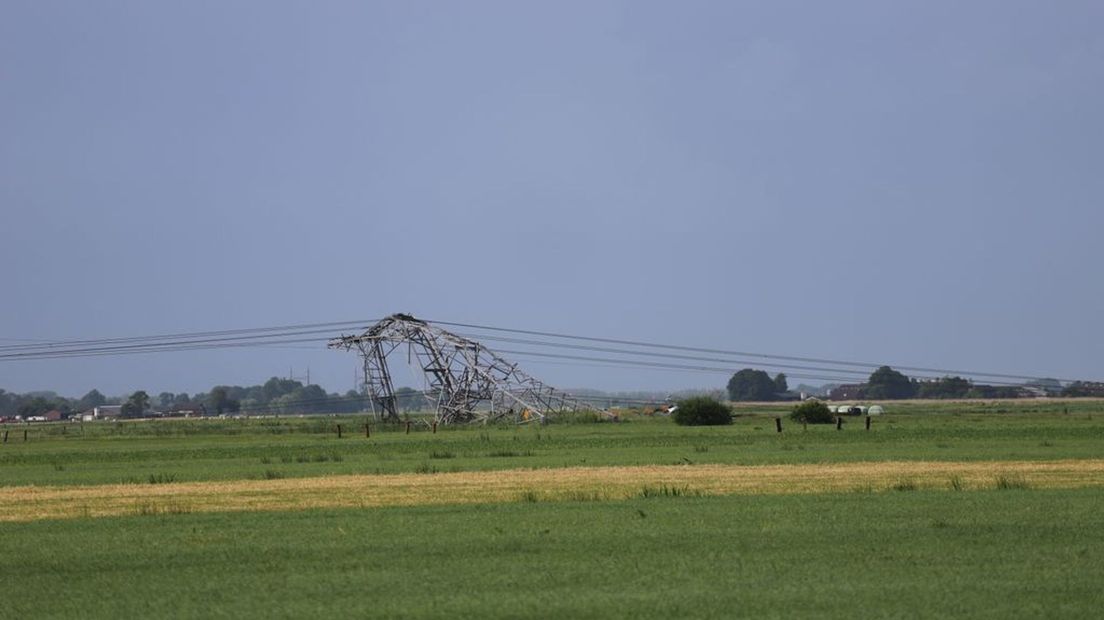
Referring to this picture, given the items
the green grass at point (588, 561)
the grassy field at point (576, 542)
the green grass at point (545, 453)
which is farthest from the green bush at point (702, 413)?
the green grass at point (588, 561)

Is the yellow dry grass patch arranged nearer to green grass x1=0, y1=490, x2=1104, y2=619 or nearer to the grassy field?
the grassy field

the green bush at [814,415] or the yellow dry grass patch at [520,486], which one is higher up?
the green bush at [814,415]

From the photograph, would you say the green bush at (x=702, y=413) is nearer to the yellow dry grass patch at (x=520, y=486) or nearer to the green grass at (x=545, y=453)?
the green grass at (x=545, y=453)

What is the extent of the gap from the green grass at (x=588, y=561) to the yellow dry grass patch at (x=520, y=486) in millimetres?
2505

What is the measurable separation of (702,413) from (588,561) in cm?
6688

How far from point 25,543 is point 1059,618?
613 inches

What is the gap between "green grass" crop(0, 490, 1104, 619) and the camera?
1443 centimetres

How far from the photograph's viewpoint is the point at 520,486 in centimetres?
2995

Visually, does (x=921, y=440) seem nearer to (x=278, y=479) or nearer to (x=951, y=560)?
(x=278, y=479)

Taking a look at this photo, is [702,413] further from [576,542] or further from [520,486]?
[576,542]

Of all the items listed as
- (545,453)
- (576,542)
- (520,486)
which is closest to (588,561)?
(576,542)

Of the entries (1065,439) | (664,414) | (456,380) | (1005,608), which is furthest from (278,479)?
(664,414)

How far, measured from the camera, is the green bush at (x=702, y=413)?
83.2m

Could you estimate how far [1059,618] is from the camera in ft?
43.7
